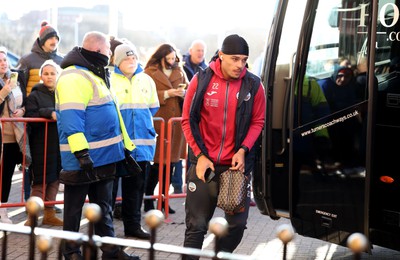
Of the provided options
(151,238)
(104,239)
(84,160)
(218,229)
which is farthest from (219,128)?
(218,229)

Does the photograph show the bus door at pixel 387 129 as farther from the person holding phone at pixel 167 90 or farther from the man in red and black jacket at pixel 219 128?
the person holding phone at pixel 167 90

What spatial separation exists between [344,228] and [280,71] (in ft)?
5.17

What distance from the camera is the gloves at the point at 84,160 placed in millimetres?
6555

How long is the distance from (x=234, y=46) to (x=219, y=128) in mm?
561

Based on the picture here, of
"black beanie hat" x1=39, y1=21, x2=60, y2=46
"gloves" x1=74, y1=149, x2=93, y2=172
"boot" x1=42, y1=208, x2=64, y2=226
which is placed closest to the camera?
"gloves" x1=74, y1=149, x2=93, y2=172

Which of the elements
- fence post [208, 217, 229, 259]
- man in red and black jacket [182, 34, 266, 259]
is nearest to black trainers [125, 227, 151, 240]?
man in red and black jacket [182, 34, 266, 259]

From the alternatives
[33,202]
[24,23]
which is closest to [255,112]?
[33,202]

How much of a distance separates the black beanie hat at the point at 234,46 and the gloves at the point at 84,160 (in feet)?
4.43

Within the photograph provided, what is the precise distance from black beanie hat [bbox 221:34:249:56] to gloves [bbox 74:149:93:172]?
4.43ft

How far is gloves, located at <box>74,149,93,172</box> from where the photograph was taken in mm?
6555

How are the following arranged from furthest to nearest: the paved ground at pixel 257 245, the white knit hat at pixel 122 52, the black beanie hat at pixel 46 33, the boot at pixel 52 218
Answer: the black beanie hat at pixel 46 33
the boot at pixel 52 218
the white knit hat at pixel 122 52
the paved ground at pixel 257 245

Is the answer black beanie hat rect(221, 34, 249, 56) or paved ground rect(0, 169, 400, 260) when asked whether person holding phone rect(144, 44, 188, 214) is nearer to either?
paved ground rect(0, 169, 400, 260)

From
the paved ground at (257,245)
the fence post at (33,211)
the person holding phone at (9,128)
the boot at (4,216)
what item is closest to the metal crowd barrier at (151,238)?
the fence post at (33,211)

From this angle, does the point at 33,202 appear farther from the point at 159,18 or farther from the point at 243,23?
the point at 159,18
